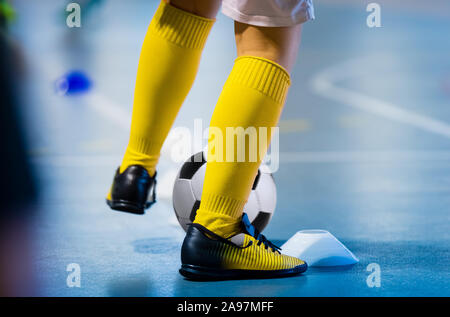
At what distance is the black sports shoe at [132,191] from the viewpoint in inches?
74.4

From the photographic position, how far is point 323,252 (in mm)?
1804

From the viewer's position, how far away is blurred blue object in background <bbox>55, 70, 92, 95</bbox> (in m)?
6.06

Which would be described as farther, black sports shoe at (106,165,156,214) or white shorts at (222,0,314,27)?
black sports shoe at (106,165,156,214)

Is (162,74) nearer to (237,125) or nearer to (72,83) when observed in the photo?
(237,125)

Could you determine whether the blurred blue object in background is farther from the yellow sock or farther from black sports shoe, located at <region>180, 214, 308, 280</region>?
black sports shoe, located at <region>180, 214, 308, 280</region>

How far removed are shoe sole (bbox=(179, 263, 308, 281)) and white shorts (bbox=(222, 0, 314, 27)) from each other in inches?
22.7

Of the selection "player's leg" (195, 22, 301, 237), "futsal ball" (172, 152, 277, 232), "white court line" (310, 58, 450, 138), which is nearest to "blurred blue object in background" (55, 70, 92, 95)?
"white court line" (310, 58, 450, 138)

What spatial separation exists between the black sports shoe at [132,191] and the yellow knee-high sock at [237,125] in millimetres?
295

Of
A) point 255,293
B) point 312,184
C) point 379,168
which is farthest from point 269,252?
point 379,168

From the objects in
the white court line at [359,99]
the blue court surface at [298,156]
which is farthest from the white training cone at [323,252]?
the white court line at [359,99]

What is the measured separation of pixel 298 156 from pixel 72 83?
120 inches

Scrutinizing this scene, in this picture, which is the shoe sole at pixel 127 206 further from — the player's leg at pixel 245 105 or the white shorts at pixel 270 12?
the white shorts at pixel 270 12

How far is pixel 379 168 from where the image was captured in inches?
135

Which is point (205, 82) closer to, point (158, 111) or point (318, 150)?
point (318, 150)
